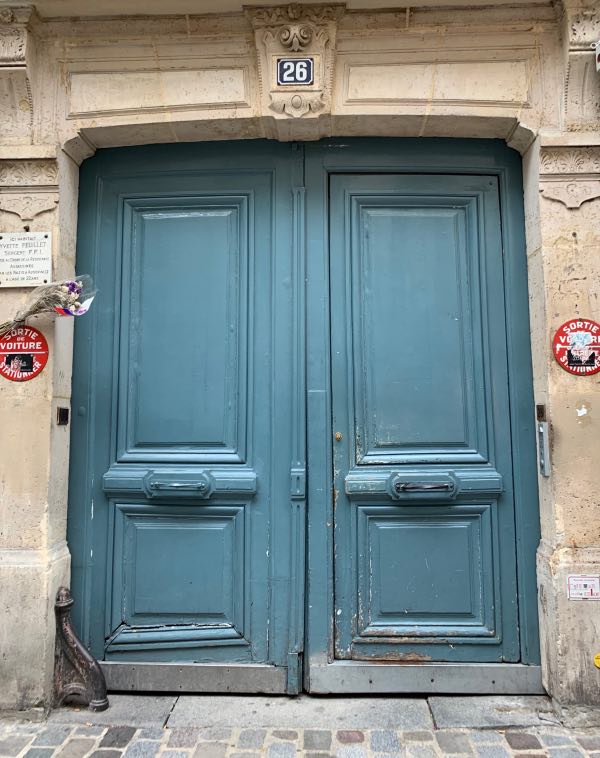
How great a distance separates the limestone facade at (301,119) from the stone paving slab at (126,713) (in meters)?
0.23

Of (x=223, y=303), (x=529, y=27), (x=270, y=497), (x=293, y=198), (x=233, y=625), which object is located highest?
(x=529, y=27)

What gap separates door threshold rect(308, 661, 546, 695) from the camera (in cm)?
301

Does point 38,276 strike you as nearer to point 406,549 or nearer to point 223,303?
point 223,303

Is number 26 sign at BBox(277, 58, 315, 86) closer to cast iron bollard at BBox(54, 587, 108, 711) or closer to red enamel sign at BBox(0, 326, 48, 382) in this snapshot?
red enamel sign at BBox(0, 326, 48, 382)

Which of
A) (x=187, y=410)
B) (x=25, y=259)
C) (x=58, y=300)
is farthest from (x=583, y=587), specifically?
(x=25, y=259)

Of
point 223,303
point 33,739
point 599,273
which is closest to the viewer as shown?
point 33,739

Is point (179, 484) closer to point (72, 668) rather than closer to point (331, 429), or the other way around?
point (331, 429)

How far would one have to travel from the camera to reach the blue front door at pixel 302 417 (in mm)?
3113

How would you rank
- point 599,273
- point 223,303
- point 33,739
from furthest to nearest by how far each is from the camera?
1. point 223,303
2. point 599,273
3. point 33,739

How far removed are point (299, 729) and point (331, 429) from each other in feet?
5.13

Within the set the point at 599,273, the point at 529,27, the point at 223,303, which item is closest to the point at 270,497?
the point at 223,303

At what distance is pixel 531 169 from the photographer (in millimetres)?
3166

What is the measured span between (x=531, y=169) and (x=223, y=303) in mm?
1985

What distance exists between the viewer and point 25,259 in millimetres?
3088
